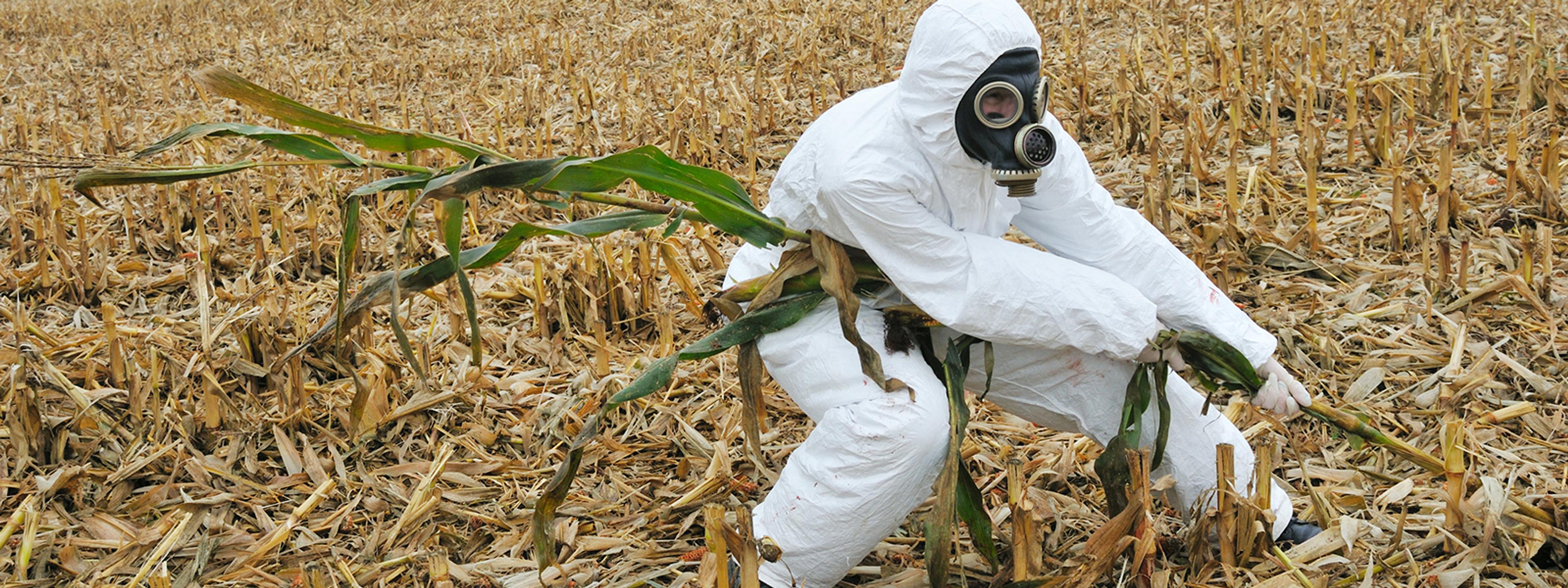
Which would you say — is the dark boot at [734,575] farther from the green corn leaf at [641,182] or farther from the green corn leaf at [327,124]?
the green corn leaf at [327,124]

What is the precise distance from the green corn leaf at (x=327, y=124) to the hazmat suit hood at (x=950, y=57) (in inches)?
31.7

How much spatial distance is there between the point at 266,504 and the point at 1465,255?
3.02 m

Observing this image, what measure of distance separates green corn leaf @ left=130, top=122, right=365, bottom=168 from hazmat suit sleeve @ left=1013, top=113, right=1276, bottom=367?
1.28 metres

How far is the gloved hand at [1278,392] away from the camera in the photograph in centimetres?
237

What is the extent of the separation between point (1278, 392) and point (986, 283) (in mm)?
617

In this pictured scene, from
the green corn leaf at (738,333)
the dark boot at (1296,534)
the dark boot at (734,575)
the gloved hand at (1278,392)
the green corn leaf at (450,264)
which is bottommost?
the dark boot at (1296,534)

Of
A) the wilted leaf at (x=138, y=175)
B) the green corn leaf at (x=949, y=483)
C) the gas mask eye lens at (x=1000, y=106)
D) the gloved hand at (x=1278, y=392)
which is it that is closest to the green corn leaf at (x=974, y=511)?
the green corn leaf at (x=949, y=483)

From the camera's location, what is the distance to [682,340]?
3715 millimetres

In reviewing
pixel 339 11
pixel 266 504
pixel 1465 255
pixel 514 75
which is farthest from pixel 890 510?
pixel 339 11

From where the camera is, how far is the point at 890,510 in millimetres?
2312

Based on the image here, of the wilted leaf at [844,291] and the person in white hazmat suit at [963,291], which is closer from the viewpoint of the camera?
the person in white hazmat suit at [963,291]

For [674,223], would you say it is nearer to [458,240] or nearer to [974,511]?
[458,240]

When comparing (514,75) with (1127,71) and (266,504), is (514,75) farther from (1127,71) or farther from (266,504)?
(266,504)

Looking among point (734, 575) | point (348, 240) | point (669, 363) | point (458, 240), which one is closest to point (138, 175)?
point (348, 240)
